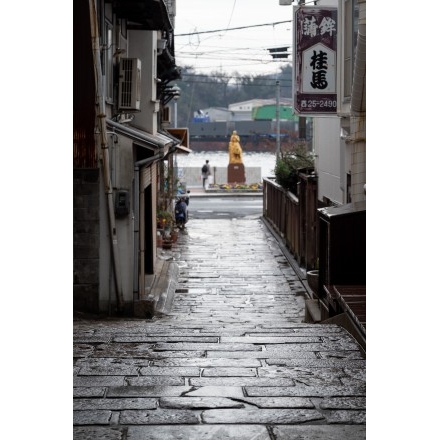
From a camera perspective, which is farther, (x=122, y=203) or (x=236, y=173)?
(x=236, y=173)

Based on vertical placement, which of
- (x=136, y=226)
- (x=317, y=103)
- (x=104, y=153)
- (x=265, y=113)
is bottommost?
(x=136, y=226)

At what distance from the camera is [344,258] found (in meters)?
13.2

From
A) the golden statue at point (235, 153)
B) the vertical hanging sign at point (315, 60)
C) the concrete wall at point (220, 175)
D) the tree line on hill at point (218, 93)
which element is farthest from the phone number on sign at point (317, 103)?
the tree line on hill at point (218, 93)

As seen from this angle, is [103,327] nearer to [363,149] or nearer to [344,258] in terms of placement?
[344,258]

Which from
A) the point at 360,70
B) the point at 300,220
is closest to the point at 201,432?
the point at 360,70

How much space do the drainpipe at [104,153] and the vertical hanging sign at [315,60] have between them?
4007mm

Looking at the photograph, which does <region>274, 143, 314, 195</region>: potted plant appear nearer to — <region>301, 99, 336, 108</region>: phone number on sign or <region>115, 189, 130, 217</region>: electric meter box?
<region>301, 99, 336, 108</region>: phone number on sign

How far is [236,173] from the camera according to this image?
185ft

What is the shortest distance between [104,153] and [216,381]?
7009 millimetres

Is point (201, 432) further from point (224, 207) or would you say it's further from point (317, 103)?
point (224, 207)

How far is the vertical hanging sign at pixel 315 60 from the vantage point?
16.6 metres

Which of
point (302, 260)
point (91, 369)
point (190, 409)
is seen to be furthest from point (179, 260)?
point (190, 409)

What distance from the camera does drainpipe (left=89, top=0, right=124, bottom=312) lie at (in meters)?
14.1

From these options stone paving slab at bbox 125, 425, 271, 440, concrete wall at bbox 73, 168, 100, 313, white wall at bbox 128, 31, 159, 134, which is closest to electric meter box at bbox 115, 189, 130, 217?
concrete wall at bbox 73, 168, 100, 313
